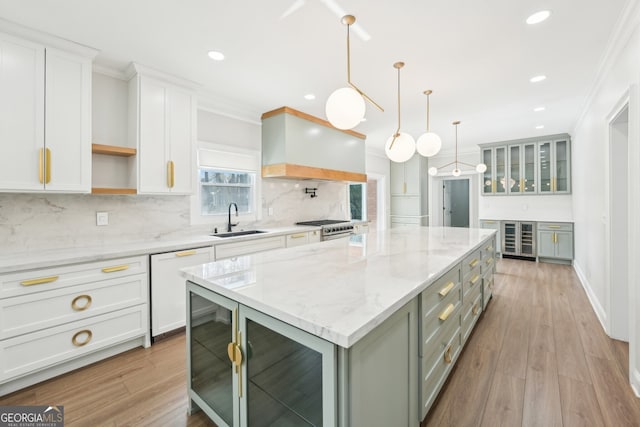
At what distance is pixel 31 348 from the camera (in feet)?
6.22

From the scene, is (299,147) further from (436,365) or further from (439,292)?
(436,365)

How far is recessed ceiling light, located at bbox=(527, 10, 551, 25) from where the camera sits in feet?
6.30

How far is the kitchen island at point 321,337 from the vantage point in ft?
3.05

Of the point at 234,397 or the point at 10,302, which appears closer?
the point at 234,397

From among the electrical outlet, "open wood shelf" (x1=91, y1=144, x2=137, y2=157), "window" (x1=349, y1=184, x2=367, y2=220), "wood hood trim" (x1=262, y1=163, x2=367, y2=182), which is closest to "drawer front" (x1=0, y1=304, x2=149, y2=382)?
the electrical outlet

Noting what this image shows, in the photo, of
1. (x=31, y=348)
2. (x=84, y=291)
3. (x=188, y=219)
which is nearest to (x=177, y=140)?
(x=188, y=219)

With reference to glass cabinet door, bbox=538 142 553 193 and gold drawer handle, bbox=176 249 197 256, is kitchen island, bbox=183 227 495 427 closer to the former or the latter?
gold drawer handle, bbox=176 249 197 256

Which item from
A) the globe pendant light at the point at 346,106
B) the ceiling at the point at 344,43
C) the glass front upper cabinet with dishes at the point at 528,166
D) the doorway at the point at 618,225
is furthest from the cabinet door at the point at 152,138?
the glass front upper cabinet with dishes at the point at 528,166

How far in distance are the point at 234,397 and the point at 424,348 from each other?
0.93m

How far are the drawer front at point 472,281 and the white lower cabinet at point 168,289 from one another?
2.34 metres

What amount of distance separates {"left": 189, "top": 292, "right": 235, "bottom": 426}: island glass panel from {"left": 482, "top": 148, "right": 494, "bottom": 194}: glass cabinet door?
6.43m

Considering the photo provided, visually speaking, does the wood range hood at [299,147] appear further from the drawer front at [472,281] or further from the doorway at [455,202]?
the doorway at [455,202]

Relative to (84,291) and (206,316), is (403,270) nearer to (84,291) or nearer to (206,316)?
(206,316)

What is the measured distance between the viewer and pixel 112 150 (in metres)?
2.48
